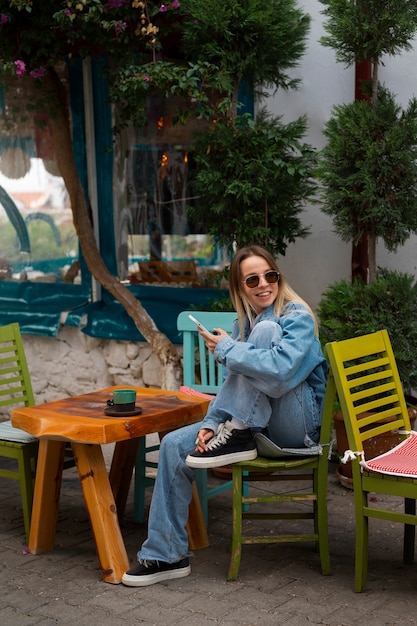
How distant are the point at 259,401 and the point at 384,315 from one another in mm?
1434

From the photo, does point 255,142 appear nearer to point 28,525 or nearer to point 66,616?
point 28,525

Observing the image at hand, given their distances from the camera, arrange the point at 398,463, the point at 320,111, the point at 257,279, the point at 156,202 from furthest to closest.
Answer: the point at 156,202, the point at 320,111, the point at 257,279, the point at 398,463

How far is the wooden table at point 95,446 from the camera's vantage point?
3.74m

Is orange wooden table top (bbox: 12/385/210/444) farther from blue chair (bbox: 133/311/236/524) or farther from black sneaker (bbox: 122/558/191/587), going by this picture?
black sneaker (bbox: 122/558/191/587)

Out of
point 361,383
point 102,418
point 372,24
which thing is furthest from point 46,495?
point 372,24

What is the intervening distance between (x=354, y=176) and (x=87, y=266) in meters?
2.52

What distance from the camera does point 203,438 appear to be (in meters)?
3.72

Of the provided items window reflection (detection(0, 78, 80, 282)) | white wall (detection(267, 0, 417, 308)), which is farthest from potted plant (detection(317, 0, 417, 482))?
window reflection (detection(0, 78, 80, 282))

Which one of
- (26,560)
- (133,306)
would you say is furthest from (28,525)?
(133,306)

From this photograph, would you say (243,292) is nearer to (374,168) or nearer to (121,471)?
(121,471)

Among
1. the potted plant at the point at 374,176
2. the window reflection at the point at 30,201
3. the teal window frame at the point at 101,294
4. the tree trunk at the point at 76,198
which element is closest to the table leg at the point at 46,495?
the potted plant at the point at 374,176

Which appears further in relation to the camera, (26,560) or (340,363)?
(26,560)

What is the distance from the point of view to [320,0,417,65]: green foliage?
4.80m

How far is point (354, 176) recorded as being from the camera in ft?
16.1
